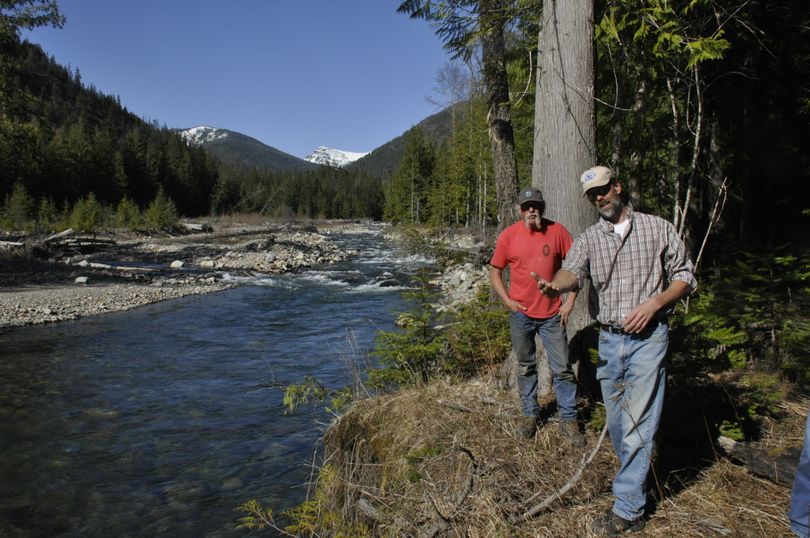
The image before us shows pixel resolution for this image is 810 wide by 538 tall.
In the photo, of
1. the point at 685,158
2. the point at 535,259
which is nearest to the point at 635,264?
the point at 535,259

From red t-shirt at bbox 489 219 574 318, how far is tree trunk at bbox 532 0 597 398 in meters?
0.35

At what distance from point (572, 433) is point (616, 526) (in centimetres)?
97

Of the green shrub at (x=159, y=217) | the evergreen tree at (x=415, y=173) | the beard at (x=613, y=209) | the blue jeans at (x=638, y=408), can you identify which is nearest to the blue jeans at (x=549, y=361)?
the blue jeans at (x=638, y=408)

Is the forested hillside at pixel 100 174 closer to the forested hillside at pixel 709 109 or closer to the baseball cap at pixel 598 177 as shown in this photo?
the forested hillside at pixel 709 109

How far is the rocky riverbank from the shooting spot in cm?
1433

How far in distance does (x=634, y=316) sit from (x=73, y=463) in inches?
Result: 246

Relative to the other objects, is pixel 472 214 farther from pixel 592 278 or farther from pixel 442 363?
pixel 592 278

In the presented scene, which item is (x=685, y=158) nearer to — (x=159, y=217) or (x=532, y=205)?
(x=532, y=205)

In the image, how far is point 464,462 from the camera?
3.47 m

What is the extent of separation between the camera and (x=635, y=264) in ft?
9.77

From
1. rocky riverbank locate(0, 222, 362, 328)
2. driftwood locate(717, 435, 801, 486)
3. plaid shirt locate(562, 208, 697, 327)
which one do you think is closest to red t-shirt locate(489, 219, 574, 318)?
plaid shirt locate(562, 208, 697, 327)

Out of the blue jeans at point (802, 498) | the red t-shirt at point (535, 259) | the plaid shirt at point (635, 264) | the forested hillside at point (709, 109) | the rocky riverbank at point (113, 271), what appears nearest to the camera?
the blue jeans at point (802, 498)

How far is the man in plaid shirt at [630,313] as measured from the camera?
112 inches

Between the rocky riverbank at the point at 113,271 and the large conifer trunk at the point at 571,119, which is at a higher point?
the large conifer trunk at the point at 571,119
